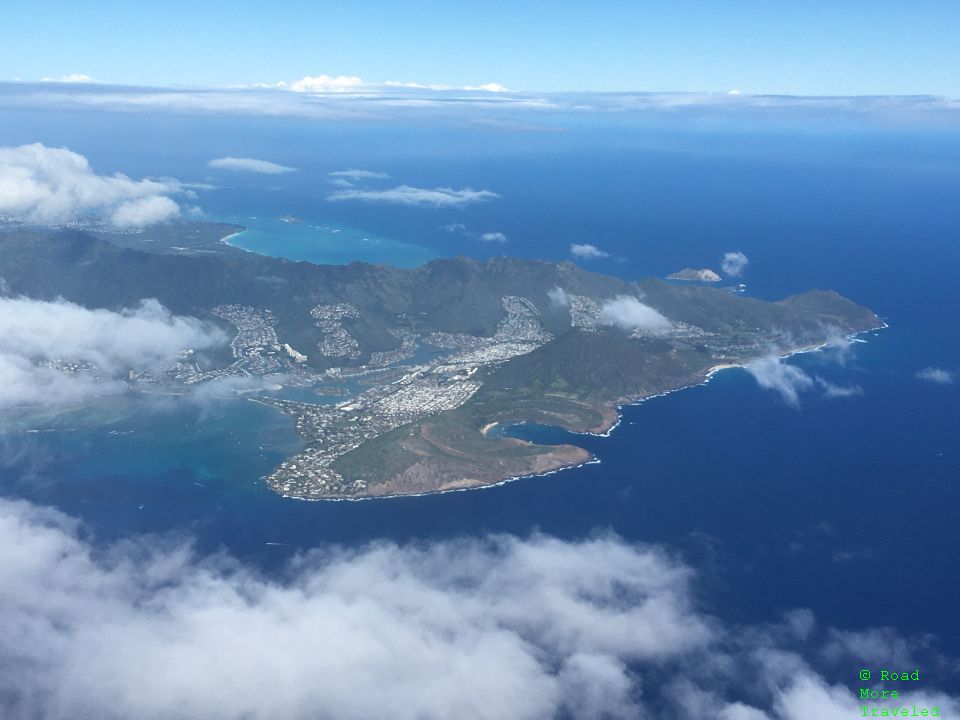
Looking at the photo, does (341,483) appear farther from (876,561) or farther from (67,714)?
(876,561)

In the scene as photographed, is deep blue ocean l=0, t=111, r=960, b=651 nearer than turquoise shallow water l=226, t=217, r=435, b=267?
Yes

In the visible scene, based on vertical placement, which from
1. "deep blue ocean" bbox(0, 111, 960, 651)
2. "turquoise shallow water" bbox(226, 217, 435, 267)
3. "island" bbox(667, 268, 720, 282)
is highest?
"island" bbox(667, 268, 720, 282)

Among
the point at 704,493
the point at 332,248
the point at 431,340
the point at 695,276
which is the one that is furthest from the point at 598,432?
the point at 332,248

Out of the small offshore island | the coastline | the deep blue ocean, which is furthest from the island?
the deep blue ocean

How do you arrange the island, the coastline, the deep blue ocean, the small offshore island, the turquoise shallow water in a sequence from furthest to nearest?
the turquoise shallow water, the island, the small offshore island, the coastline, the deep blue ocean

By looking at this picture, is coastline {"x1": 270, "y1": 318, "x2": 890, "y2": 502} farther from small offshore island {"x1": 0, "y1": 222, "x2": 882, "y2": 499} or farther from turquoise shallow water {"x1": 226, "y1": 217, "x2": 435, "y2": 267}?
turquoise shallow water {"x1": 226, "y1": 217, "x2": 435, "y2": 267}

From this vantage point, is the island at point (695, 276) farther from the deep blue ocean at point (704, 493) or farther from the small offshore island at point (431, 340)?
the deep blue ocean at point (704, 493)
